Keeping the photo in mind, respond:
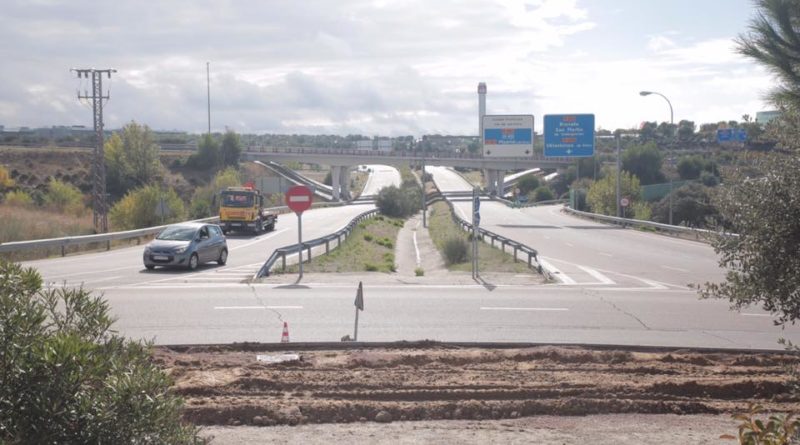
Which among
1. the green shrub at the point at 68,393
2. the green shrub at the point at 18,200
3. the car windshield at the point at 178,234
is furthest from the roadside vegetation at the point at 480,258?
the green shrub at the point at 18,200

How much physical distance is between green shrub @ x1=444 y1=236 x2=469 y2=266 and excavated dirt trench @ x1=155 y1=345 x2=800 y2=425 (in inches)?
844

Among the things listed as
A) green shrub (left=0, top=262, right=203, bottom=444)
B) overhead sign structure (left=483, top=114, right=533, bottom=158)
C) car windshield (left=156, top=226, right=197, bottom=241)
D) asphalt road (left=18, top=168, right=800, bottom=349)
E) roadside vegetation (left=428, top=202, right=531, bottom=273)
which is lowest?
roadside vegetation (left=428, top=202, right=531, bottom=273)

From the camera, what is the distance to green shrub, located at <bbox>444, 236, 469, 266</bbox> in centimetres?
3434

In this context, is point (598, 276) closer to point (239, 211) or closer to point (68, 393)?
point (68, 393)

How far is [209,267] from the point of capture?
29109 millimetres

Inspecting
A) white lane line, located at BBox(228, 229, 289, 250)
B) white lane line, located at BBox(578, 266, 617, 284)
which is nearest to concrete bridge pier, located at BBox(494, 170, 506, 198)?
white lane line, located at BBox(228, 229, 289, 250)

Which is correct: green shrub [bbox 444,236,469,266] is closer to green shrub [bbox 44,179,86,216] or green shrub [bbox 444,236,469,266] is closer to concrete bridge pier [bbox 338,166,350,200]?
green shrub [bbox 44,179,86,216]

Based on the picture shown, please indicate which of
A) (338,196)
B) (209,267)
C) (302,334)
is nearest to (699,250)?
(209,267)

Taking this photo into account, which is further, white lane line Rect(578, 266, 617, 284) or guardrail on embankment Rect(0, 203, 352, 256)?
guardrail on embankment Rect(0, 203, 352, 256)

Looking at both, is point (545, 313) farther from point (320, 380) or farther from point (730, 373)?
point (320, 380)

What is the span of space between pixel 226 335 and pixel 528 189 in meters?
115

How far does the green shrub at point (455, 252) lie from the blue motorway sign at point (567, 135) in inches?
924

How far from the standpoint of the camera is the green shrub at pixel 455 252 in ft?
113

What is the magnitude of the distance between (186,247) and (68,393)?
23.3 metres
